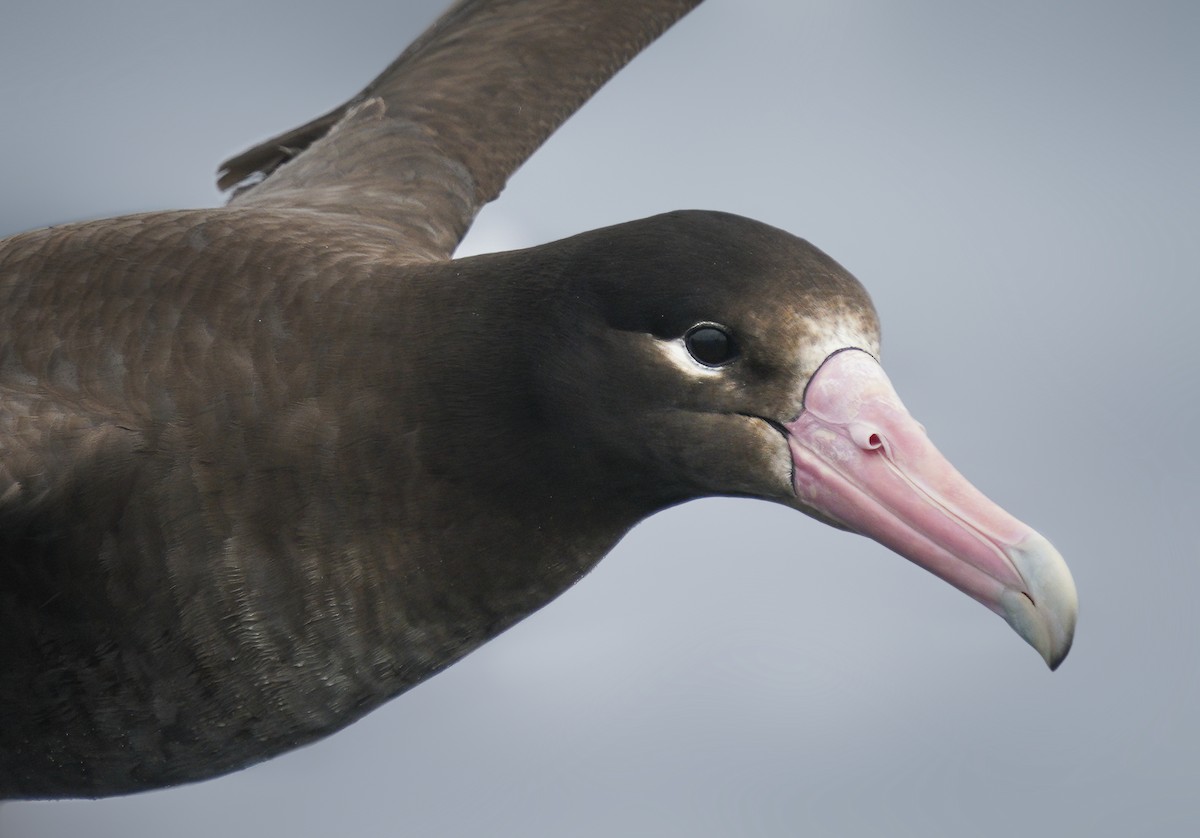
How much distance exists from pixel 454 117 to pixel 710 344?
1138mm

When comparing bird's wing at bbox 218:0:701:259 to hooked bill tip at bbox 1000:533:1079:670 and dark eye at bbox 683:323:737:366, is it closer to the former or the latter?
dark eye at bbox 683:323:737:366

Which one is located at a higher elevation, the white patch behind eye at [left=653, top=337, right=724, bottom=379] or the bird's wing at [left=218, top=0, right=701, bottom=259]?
the bird's wing at [left=218, top=0, right=701, bottom=259]

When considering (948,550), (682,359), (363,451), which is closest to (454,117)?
(363,451)

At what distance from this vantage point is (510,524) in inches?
60.5

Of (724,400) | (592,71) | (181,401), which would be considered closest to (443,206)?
(592,71)

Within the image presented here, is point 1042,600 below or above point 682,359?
below

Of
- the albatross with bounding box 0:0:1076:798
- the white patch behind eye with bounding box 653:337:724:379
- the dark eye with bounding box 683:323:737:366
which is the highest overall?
the dark eye with bounding box 683:323:737:366

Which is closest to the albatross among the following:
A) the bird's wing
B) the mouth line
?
the mouth line

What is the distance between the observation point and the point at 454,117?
2395 mm

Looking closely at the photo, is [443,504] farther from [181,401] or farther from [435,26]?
[435,26]

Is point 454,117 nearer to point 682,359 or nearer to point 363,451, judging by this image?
point 363,451

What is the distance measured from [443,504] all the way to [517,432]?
4.3 inches

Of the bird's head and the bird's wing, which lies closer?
the bird's head

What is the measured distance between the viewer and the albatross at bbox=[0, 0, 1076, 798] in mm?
1356
